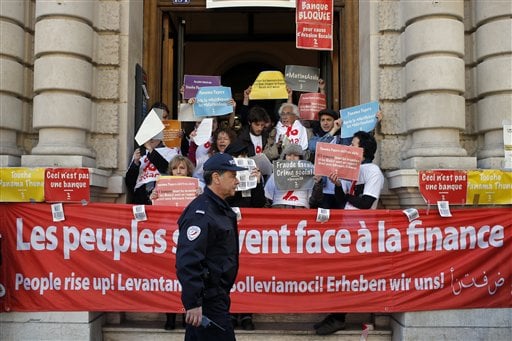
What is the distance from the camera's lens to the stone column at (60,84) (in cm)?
671

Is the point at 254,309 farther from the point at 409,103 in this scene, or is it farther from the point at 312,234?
the point at 409,103

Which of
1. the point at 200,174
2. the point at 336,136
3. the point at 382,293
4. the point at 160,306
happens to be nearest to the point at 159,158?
the point at 200,174

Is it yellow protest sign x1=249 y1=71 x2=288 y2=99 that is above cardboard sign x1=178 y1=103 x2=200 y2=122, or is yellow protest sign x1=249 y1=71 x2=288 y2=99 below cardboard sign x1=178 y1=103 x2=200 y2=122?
above

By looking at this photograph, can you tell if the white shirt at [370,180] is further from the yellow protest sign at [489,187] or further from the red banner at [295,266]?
the yellow protest sign at [489,187]

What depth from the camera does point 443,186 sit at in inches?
252

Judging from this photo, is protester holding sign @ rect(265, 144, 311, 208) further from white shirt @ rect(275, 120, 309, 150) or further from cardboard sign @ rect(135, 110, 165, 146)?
cardboard sign @ rect(135, 110, 165, 146)

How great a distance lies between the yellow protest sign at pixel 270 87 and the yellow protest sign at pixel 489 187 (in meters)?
2.70

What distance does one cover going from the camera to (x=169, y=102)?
849cm

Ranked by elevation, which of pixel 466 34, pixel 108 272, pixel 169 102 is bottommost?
pixel 108 272

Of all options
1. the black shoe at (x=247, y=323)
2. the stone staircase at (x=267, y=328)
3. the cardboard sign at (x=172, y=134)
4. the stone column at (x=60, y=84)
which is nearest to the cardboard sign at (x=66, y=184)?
the stone column at (x=60, y=84)

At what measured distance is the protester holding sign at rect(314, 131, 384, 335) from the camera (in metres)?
6.28

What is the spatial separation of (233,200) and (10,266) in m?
2.65

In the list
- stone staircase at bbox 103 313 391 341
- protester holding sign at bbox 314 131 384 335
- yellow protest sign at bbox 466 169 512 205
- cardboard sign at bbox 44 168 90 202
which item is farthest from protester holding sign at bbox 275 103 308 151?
cardboard sign at bbox 44 168 90 202

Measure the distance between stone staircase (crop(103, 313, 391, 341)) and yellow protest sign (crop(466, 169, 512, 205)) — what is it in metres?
1.81
